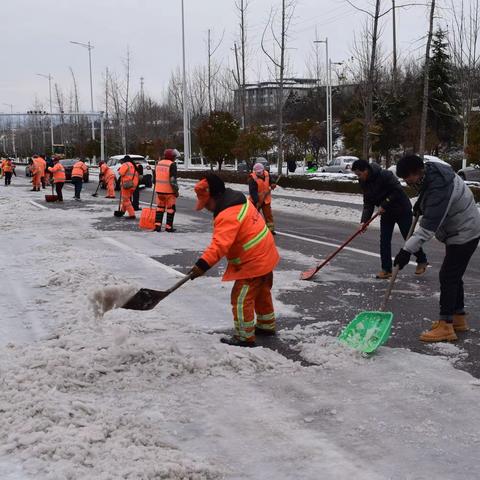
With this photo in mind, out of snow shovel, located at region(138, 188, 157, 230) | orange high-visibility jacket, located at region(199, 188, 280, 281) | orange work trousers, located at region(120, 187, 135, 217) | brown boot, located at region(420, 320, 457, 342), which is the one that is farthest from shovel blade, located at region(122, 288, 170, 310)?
orange work trousers, located at region(120, 187, 135, 217)

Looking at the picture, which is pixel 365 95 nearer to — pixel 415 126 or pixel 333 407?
pixel 415 126

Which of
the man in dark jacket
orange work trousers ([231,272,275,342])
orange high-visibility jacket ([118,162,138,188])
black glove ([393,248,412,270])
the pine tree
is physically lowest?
orange work trousers ([231,272,275,342])

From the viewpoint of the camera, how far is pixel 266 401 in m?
4.07

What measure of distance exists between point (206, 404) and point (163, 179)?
29.3 ft

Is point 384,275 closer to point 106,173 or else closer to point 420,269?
point 420,269

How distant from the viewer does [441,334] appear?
A: 5348 millimetres

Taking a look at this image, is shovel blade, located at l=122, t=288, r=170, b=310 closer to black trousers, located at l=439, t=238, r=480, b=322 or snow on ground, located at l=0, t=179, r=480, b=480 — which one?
snow on ground, located at l=0, t=179, r=480, b=480

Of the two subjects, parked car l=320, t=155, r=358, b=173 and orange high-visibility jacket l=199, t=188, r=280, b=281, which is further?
parked car l=320, t=155, r=358, b=173

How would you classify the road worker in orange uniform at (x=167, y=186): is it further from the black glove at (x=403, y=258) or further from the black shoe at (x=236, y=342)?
the black glove at (x=403, y=258)

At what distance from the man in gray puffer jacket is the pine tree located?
36150 mm

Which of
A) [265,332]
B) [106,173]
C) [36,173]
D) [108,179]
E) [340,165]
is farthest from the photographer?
[340,165]

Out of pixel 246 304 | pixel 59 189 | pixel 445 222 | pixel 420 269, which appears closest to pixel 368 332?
pixel 246 304

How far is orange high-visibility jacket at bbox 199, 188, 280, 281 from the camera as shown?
16.3 feet

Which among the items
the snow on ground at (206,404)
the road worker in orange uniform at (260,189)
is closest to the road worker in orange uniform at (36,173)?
the road worker in orange uniform at (260,189)
